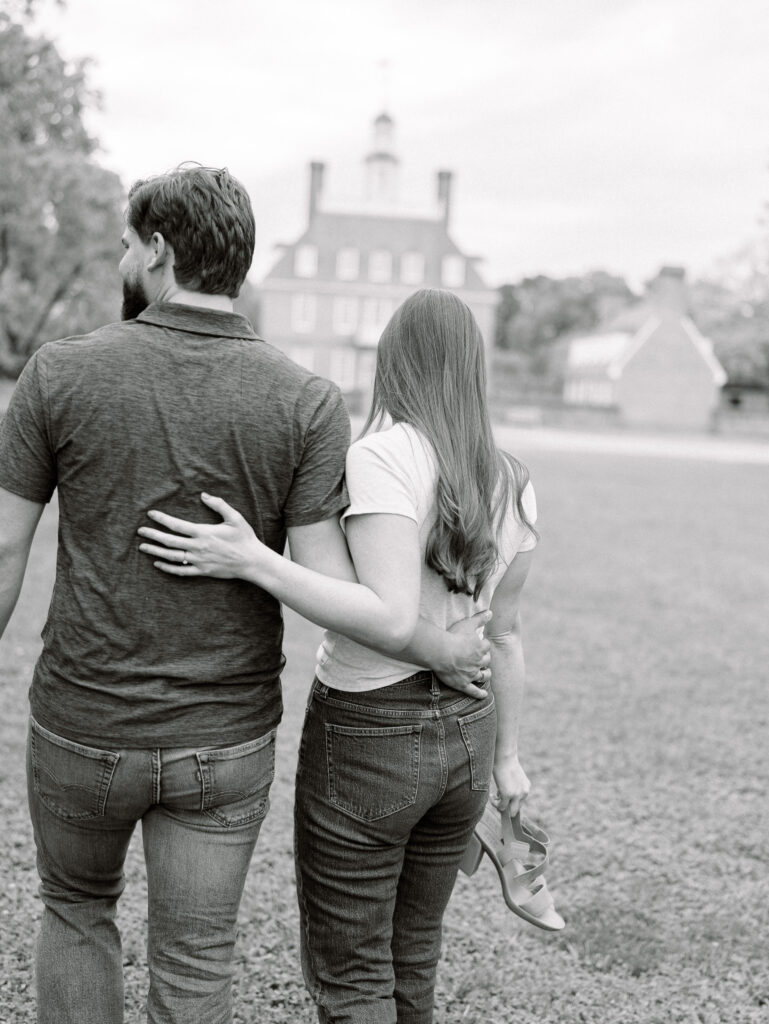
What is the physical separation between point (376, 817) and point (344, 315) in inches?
2043

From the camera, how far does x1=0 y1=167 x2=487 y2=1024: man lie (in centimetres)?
186

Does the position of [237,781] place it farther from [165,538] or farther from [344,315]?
[344,315]

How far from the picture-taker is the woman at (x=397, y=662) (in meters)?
1.99

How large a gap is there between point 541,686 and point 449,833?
465 centimetres

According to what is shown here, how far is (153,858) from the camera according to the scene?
1.99 metres

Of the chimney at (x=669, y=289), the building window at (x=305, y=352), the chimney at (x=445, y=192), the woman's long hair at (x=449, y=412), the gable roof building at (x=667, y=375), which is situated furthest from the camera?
the chimney at (x=669, y=289)

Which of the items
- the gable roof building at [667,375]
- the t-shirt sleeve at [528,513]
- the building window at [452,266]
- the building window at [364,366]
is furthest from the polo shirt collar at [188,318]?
the gable roof building at [667,375]

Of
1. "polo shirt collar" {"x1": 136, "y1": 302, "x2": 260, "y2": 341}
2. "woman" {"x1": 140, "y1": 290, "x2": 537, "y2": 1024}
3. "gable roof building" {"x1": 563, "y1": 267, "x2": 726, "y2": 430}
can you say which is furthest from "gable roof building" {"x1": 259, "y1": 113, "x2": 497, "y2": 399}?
"polo shirt collar" {"x1": 136, "y1": 302, "x2": 260, "y2": 341}

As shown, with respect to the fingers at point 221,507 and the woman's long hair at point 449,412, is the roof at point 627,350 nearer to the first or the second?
the woman's long hair at point 449,412

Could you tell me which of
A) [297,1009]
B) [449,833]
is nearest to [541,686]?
[297,1009]

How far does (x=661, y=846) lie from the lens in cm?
436

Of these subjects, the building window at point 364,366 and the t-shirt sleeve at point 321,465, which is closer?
the t-shirt sleeve at point 321,465

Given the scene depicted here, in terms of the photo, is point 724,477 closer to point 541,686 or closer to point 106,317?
point 106,317

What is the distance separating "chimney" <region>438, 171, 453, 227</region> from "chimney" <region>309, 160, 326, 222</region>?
5.95 m
